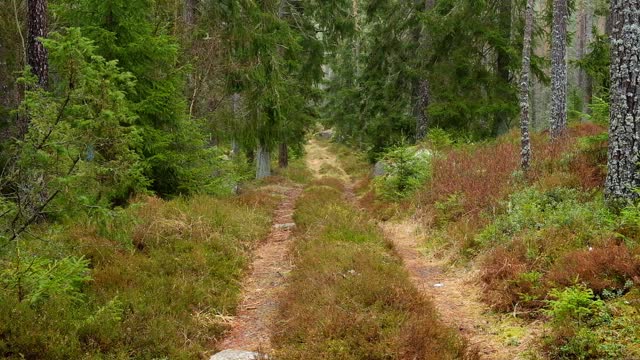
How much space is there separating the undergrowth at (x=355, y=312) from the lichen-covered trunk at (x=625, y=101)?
3693mm

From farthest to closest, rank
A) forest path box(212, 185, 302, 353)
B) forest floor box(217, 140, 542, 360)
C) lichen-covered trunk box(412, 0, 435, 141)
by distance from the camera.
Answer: lichen-covered trunk box(412, 0, 435, 141) < forest path box(212, 185, 302, 353) < forest floor box(217, 140, 542, 360)

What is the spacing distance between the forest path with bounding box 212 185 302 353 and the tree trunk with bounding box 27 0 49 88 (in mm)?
5684

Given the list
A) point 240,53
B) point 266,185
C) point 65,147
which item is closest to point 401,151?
point 240,53

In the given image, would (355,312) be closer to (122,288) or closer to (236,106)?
(122,288)

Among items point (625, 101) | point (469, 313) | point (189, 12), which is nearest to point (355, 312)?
point (469, 313)

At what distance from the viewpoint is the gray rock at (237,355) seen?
5.32 meters

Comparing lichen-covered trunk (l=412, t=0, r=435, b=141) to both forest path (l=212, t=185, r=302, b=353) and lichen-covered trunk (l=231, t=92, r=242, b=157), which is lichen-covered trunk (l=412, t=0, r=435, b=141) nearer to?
lichen-covered trunk (l=231, t=92, r=242, b=157)

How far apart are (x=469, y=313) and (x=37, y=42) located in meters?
9.35

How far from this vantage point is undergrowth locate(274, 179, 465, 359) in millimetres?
5102

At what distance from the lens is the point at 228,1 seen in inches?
589

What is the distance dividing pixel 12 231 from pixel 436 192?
995cm

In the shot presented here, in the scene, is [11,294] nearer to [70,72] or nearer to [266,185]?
[70,72]

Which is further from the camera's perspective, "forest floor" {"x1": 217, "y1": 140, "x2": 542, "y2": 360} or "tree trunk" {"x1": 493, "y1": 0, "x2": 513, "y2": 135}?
"tree trunk" {"x1": 493, "y1": 0, "x2": 513, "y2": 135}

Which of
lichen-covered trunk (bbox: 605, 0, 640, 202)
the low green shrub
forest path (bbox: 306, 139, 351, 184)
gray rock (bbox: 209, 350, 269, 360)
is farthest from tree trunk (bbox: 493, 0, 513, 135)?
gray rock (bbox: 209, 350, 269, 360)
